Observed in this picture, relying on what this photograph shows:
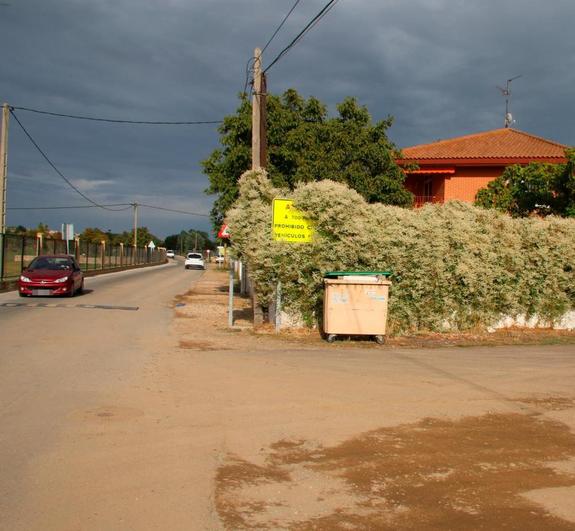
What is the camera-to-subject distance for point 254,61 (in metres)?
16.1

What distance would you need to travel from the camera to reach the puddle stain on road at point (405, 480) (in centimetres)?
397

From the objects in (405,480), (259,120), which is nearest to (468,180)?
(259,120)

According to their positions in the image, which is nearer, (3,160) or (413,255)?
(413,255)

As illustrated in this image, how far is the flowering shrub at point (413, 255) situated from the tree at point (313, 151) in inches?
305

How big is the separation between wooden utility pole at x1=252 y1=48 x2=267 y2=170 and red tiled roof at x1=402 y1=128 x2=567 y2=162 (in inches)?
495

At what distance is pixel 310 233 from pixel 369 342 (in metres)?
2.52

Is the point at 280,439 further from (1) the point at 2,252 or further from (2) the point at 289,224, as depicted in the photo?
(1) the point at 2,252

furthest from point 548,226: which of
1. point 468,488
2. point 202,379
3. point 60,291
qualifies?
A: point 60,291

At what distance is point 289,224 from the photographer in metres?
12.7

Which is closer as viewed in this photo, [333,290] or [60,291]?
[333,290]

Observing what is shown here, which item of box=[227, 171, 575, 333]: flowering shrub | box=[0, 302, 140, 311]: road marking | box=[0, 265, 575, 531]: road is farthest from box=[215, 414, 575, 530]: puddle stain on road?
box=[0, 302, 140, 311]: road marking

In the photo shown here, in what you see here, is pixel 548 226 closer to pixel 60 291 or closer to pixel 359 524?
pixel 359 524

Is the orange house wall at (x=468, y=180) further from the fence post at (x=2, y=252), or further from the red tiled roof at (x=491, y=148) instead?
the fence post at (x=2, y=252)

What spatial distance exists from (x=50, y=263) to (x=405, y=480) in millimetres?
18870
